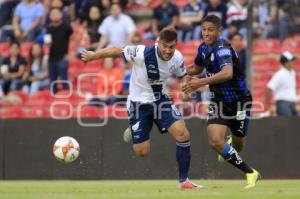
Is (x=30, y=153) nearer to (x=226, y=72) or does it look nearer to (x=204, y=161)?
(x=204, y=161)

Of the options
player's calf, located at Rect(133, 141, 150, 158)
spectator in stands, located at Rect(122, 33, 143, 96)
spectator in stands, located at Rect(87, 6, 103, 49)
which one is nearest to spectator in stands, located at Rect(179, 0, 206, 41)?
spectator in stands, located at Rect(122, 33, 143, 96)

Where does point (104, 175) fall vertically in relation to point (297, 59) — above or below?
below

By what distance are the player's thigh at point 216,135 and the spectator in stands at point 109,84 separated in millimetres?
5921

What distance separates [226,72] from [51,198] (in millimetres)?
3133

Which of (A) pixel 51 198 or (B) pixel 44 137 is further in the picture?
(B) pixel 44 137

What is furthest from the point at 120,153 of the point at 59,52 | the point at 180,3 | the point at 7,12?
the point at 7,12

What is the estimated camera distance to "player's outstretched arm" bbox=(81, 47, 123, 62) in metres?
11.8

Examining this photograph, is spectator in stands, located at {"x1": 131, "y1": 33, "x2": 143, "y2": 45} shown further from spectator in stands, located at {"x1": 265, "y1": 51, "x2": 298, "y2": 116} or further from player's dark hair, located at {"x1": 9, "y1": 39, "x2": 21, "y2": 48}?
spectator in stands, located at {"x1": 265, "y1": 51, "x2": 298, "y2": 116}

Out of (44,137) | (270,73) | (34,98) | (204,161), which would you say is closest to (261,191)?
(204,161)

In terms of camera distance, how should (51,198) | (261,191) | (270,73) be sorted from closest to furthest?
(51,198), (261,191), (270,73)

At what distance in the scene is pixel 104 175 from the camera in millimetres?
16375

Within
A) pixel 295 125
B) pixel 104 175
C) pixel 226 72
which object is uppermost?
pixel 226 72

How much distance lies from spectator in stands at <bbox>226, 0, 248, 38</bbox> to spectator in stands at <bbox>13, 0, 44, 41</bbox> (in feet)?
16.7

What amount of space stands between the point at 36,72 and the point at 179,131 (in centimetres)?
888
